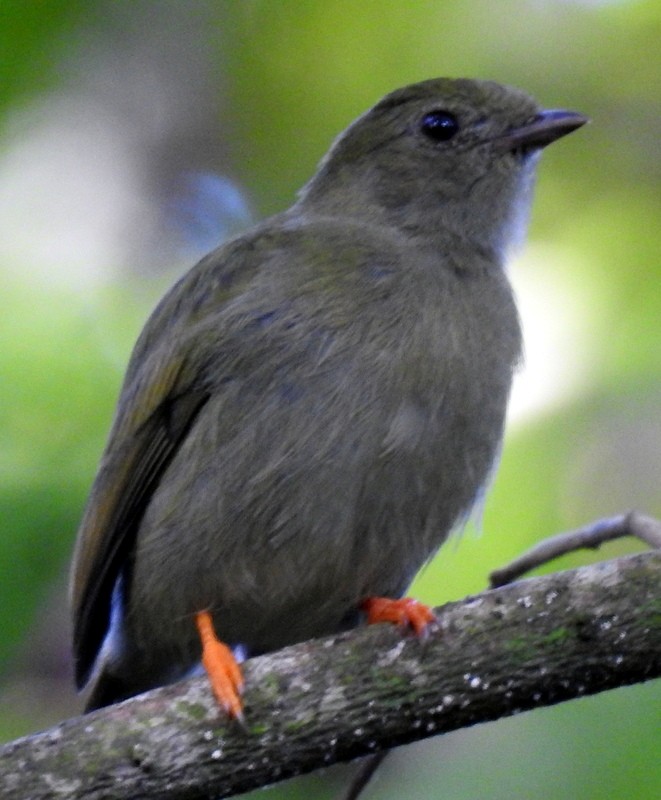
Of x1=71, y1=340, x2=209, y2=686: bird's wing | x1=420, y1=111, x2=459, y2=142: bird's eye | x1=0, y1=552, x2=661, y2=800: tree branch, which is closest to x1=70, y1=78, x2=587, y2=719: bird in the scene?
x1=71, y1=340, x2=209, y2=686: bird's wing

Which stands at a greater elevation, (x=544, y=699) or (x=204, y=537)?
(x=204, y=537)

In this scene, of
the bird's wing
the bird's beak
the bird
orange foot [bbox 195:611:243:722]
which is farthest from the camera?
the bird's beak

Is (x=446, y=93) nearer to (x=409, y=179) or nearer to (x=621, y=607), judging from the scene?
(x=409, y=179)

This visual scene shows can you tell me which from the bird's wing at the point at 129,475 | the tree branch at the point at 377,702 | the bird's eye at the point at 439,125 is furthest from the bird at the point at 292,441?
the bird's eye at the point at 439,125

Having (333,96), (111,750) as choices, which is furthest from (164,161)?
(111,750)

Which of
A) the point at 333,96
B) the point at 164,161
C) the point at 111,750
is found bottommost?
the point at 111,750

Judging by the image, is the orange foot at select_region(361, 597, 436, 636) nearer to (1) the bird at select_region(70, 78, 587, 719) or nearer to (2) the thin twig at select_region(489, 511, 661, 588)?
(1) the bird at select_region(70, 78, 587, 719)

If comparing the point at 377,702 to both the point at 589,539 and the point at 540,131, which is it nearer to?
the point at 589,539
